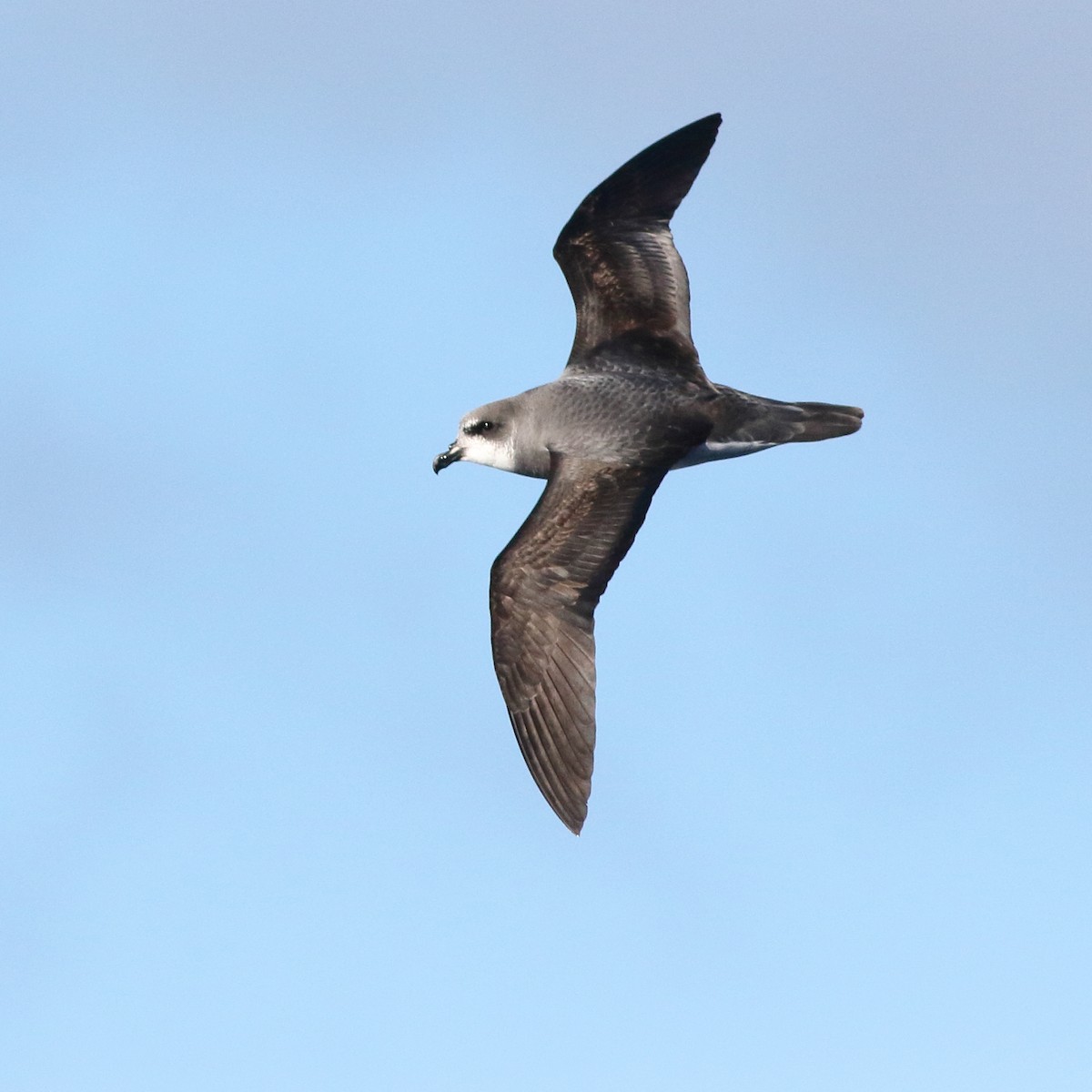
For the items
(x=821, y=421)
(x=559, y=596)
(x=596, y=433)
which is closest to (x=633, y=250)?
(x=596, y=433)

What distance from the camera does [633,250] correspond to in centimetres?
1620

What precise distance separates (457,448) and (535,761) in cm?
315

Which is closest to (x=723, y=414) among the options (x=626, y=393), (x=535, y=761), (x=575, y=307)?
(x=626, y=393)

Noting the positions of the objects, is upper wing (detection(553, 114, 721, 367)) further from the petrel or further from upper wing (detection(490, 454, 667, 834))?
upper wing (detection(490, 454, 667, 834))

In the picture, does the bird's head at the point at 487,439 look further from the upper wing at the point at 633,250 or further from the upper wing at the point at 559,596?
the upper wing at the point at 559,596

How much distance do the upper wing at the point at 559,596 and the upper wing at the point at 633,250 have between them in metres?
1.48

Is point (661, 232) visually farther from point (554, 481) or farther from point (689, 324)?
point (554, 481)

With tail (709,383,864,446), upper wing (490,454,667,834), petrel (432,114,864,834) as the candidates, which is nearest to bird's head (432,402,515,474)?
petrel (432,114,864,834)

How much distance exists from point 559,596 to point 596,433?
1.31 m

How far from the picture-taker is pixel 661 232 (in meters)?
16.2

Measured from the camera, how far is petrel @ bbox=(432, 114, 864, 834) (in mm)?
15008

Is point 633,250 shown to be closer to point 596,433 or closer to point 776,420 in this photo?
point 596,433

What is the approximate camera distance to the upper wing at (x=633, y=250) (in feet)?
52.6

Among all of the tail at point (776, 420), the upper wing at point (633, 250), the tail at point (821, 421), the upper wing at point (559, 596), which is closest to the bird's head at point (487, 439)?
the upper wing at point (633, 250)
